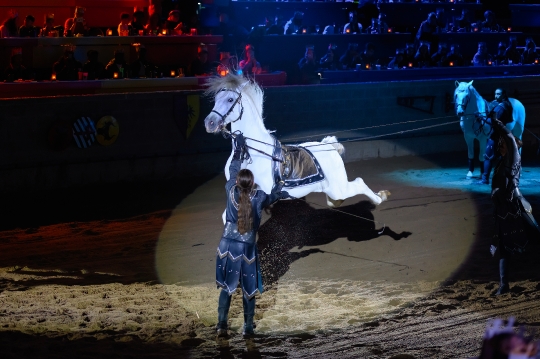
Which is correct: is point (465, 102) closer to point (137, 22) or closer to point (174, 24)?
point (174, 24)

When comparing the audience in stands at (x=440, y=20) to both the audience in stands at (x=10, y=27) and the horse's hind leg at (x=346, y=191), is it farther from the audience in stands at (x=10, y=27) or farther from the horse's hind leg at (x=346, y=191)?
the horse's hind leg at (x=346, y=191)

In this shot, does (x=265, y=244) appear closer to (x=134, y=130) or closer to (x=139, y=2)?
(x=134, y=130)

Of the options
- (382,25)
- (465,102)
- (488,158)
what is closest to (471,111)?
(465,102)

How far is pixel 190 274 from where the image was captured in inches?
376

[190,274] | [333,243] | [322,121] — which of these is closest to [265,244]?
[333,243]

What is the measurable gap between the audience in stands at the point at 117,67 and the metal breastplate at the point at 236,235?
10.6 meters

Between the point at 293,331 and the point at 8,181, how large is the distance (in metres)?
8.44

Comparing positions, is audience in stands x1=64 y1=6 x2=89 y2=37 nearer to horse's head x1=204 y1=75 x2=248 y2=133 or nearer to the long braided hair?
horse's head x1=204 y1=75 x2=248 y2=133

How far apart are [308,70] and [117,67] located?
5.16 meters

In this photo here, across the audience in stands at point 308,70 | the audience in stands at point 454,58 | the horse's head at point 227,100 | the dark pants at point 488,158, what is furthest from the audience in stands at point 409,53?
the horse's head at point 227,100

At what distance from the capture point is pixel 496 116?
14.4 m

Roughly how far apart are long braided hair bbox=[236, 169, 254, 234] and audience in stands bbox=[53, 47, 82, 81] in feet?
33.7

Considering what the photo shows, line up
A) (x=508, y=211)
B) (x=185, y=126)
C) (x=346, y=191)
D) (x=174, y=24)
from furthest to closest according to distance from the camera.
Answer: (x=174, y=24)
(x=185, y=126)
(x=346, y=191)
(x=508, y=211)

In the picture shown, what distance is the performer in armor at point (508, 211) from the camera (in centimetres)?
848
